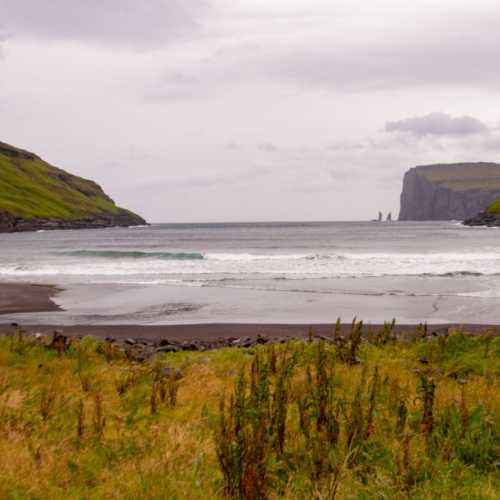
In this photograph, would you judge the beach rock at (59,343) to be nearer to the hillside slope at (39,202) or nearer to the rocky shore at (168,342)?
the rocky shore at (168,342)

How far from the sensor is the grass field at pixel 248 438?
4.02 metres

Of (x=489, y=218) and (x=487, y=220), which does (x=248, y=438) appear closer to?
(x=487, y=220)

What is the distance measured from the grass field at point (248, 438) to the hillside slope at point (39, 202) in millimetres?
134557

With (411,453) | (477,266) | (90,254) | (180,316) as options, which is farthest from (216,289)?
(90,254)

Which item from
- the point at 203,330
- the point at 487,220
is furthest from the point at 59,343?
the point at 487,220

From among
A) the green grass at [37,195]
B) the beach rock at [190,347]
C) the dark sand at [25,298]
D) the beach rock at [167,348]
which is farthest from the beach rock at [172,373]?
the green grass at [37,195]

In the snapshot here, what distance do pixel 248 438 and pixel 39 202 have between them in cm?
16612

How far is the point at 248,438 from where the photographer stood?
4.12m

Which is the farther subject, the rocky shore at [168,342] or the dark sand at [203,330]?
the dark sand at [203,330]

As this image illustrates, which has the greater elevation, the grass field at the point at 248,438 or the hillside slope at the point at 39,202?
the hillside slope at the point at 39,202

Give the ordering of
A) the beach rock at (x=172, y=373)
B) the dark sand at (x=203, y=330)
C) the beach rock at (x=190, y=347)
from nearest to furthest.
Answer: the beach rock at (x=172, y=373) → the beach rock at (x=190, y=347) → the dark sand at (x=203, y=330)

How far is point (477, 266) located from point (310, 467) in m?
34.4

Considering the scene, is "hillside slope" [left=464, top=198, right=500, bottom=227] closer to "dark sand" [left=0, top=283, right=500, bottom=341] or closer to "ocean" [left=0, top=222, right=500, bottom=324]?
"ocean" [left=0, top=222, right=500, bottom=324]

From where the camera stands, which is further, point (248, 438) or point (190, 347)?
point (190, 347)
